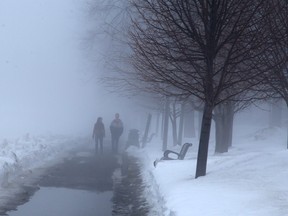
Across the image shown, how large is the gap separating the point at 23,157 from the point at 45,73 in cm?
5210

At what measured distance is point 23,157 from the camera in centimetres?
1734

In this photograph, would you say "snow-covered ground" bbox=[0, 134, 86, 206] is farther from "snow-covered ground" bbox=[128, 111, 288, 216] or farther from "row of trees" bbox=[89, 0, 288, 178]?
"row of trees" bbox=[89, 0, 288, 178]

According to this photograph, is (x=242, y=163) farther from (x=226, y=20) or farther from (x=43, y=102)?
(x=43, y=102)

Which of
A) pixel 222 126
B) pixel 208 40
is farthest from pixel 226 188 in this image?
pixel 222 126

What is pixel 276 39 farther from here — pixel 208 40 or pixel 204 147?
pixel 204 147

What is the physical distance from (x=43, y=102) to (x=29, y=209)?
2044 inches

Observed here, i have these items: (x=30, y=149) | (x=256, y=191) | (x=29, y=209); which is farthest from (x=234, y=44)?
(x=30, y=149)

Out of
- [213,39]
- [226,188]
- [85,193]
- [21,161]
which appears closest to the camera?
[226,188]

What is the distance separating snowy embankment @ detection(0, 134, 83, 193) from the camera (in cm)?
1353

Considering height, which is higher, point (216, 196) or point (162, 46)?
point (162, 46)

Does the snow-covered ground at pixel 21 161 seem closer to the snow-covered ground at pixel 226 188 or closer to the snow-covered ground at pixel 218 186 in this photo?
the snow-covered ground at pixel 218 186

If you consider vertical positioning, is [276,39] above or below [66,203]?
above

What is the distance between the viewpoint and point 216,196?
8789mm

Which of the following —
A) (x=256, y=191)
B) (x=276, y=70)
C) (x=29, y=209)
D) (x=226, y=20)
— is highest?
(x=226, y=20)
